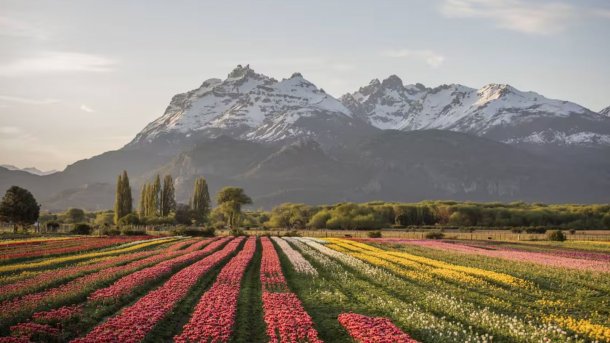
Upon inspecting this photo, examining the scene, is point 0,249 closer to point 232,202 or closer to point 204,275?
point 204,275

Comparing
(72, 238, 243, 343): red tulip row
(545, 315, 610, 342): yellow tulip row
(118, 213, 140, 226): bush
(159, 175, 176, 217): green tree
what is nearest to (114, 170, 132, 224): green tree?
(118, 213, 140, 226): bush

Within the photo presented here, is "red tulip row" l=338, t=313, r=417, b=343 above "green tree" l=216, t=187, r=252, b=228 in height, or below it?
below

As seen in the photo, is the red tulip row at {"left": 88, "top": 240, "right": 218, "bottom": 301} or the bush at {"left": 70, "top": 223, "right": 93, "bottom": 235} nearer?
the red tulip row at {"left": 88, "top": 240, "right": 218, "bottom": 301}

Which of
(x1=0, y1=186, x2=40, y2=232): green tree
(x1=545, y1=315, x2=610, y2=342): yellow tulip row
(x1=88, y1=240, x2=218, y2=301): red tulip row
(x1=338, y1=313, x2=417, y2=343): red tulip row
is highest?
(x1=0, y1=186, x2=40, y2=232): green tree

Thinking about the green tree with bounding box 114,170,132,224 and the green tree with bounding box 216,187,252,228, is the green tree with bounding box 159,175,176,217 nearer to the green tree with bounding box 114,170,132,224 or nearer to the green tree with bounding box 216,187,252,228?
the green tree with bounding box 114,170,132,224

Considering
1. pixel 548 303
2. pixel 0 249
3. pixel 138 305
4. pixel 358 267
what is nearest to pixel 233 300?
pixel 138 305

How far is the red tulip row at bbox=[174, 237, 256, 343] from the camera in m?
20.4

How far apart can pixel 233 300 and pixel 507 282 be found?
16.9m

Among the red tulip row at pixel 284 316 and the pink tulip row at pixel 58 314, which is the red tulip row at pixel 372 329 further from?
the pink tulip row at pixel 58 314

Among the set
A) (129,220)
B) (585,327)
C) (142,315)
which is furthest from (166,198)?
(585,327)

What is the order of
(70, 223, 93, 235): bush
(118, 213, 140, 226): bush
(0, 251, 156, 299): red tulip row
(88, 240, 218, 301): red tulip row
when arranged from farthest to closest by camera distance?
1. (118, 213, 140, 226): bush
2. (70, 223, 93, 235): bush
3. (0, 251, 156, 299): red tulip row
4. (88, 240, 218, 301): red tulip row

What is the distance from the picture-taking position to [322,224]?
505ft

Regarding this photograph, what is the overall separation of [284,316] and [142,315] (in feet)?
18.4

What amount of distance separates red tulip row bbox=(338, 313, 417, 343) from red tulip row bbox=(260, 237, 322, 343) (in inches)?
56.4
